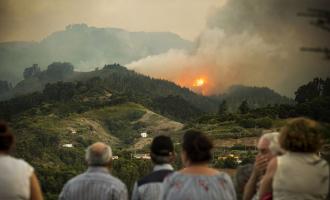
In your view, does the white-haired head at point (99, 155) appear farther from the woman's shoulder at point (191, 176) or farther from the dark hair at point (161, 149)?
the woman's shoulder at point (191, 176)

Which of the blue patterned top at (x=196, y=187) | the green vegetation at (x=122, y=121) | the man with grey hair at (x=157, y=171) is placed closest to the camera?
the blue patterned top at (x=196, y=187)

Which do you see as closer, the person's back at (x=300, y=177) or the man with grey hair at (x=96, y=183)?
the person's back at (x=300, y=177)

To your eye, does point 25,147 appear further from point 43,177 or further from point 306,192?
point 306,192

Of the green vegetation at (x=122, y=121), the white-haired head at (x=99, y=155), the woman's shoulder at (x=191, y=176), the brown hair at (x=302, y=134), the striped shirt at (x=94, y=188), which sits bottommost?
the striped shirt at (x=94, y=188)

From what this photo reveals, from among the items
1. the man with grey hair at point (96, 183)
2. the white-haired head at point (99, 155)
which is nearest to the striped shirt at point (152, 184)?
the man with grey hair at point (96, 183)

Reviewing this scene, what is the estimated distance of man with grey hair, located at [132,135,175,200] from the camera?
4.33 meters

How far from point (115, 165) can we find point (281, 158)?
65.7 metres

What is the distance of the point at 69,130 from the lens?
10694 cm

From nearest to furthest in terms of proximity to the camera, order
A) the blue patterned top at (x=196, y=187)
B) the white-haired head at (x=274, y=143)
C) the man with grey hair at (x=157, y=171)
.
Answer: the blue patterned top at (x=196, y=187) → the white-haired head at (x=274, y=143) → the man with grey hair at (x=157, y=171)

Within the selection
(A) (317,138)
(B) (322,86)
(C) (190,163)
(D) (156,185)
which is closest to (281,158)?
(A) (317,138)

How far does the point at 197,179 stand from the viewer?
147 inches

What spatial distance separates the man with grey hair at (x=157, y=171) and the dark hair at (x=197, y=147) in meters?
0.55

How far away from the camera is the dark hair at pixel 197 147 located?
375cm

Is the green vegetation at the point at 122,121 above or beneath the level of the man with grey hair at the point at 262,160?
above
